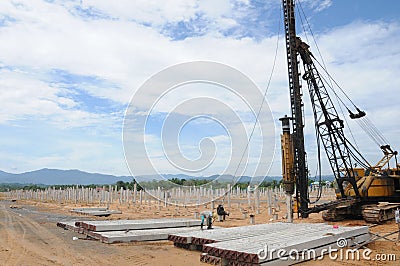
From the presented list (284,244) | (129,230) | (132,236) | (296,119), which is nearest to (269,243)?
(284,244)

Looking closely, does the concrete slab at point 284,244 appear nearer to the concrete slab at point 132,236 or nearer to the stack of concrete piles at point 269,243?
the stack of concrete piles at point 269,243

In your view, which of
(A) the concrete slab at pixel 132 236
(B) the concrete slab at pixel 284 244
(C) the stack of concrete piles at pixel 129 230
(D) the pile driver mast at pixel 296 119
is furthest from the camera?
(D) the pile driver mast at pixel 296 119

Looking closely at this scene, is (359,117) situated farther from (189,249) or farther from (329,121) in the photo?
(189,249)

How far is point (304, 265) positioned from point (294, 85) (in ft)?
40.9

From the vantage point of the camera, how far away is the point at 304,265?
9.00 meters

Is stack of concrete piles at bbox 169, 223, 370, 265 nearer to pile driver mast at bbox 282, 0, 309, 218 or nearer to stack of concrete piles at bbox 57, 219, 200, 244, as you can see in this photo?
stack of concrete piles at bbox 57, 219, 200, 244

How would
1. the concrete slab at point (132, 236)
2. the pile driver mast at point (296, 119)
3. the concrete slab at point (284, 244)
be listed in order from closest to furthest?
the concrete slab at point (284, 244) → the concrete slab at point (132, 236) → the pile driver mast at point (296, 119)

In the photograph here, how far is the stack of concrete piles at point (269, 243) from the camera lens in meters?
8.30

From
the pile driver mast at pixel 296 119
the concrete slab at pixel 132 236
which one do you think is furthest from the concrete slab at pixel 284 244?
the pile driver mast at pixel 296 119

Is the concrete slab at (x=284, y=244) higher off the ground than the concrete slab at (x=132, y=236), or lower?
higher

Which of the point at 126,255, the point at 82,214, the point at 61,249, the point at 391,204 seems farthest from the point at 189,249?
the point at 82,214

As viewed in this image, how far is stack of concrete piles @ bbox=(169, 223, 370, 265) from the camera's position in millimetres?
8297

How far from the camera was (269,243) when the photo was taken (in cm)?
930

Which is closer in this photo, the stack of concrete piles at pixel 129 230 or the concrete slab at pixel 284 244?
the concrete slab at pixel 284 244
